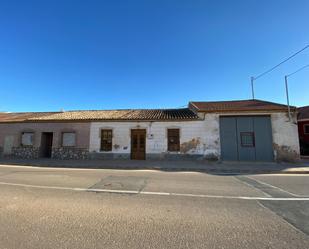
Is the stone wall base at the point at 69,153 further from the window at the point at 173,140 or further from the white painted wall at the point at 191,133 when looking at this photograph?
the window at the point at 173,140

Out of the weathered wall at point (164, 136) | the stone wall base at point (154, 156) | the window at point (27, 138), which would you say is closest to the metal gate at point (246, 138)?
the weathered wall at point (164, 136)

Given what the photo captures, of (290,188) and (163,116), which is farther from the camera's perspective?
(163,116)

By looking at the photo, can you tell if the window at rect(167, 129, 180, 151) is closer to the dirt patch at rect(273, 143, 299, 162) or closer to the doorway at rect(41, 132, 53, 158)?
the dirt patch at rect(273, 143, 299, 162)

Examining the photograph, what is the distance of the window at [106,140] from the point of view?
1762cm

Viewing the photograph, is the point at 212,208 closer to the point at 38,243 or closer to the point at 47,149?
the point at 38,243

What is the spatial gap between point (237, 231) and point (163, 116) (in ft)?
47.0

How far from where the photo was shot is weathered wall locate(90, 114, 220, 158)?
54.3 feet

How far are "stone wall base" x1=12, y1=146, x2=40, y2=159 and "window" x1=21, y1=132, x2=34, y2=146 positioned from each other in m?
0.40

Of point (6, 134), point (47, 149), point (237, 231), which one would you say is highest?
point (6, 134)

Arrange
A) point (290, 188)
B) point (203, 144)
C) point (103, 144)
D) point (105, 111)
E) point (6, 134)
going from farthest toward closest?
point (105, 111) → point (6, 134) → point (103, 144) → point (203, 144) → point (290, 188)

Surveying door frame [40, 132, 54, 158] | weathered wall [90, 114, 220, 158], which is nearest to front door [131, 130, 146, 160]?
weathered wall [90, 114, 220, 158]

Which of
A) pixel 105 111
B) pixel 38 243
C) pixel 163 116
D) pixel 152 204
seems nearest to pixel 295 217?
pixel 152 204

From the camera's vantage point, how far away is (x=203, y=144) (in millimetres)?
16578

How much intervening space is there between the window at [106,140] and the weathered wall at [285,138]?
41.8 feet
